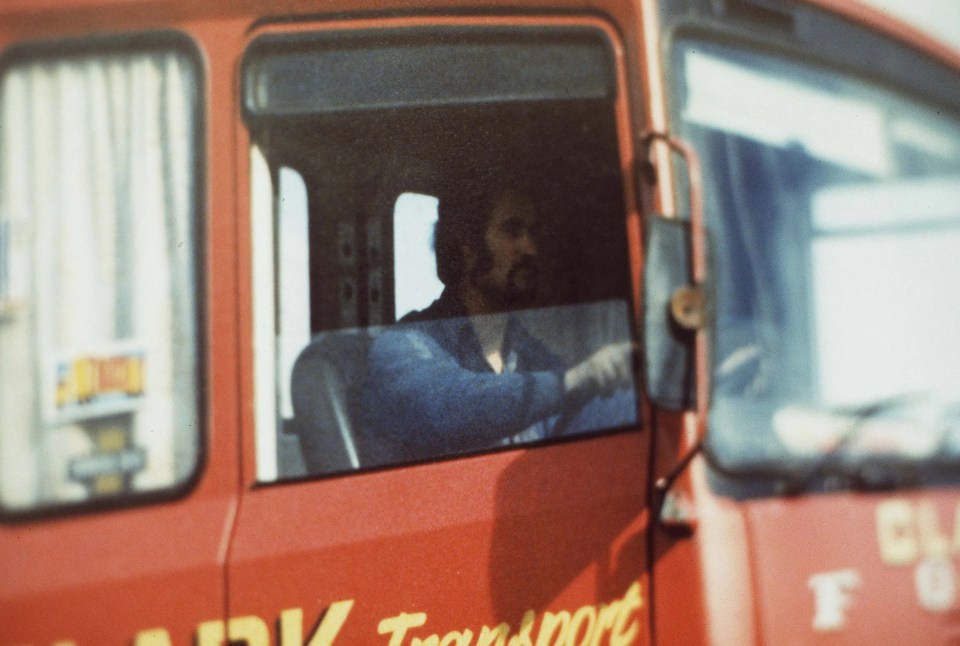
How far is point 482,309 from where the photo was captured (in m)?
1.79

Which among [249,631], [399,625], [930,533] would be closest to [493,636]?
[399,625]

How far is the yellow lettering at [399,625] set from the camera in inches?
62.1

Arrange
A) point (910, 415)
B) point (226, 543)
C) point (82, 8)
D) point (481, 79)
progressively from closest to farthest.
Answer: point (226, 543)
point (82, 8)
point (481, 79)
point (910, 415)

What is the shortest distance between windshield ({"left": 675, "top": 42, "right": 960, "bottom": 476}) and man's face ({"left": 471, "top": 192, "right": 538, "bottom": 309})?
35cm

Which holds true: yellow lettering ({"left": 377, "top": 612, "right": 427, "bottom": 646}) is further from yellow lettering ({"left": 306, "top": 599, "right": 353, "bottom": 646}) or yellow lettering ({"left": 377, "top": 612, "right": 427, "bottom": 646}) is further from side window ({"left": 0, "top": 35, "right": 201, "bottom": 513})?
side window ({"left": 0, "top": 35, "right": 201, "bottom": 513})

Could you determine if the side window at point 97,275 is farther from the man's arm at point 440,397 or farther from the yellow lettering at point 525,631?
the yellow lettering at point 525,631

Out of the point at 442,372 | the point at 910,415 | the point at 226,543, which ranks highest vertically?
the point at 442,372

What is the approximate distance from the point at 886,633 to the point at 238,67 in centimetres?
158

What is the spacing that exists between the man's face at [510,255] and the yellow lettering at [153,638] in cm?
81

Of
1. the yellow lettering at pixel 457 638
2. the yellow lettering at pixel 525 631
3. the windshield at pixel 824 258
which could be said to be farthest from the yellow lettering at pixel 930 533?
the yellow lettering at pixel 457 638

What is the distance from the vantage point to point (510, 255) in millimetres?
1808

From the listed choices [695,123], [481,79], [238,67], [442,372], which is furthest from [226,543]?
[695,123]

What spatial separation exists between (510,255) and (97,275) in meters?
0.74

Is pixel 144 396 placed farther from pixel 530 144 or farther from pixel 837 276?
pixel 837 276
